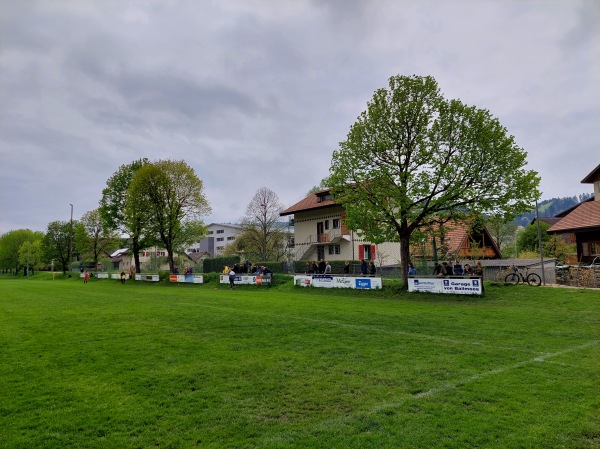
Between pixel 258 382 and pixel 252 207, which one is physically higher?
pixel 252 207

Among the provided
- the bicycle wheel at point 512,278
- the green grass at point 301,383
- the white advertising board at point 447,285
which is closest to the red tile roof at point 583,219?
the bicycle wheel at point 512,278

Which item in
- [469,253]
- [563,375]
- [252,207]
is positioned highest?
[252,207]

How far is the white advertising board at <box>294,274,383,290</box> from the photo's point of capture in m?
27.2

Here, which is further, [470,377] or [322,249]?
[322,249]

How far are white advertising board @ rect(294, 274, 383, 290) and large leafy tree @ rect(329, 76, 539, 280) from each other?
240 cm

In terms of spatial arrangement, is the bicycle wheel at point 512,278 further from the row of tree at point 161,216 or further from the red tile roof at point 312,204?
the row of tree at point 161,216

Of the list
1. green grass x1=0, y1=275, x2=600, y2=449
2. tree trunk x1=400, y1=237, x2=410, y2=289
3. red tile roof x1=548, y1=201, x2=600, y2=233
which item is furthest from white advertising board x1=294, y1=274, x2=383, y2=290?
red tile roof x1=548, y1=201, x2=600, y2=233

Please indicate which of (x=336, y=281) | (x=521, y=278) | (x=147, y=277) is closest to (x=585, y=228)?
(x=521, y=278)

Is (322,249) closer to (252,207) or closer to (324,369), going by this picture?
(252,207)

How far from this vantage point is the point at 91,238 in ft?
235

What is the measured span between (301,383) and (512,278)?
72.1 ft

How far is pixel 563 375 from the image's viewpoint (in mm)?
8078

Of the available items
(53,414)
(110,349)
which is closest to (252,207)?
(110,349)

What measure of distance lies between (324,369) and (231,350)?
9.14ft
